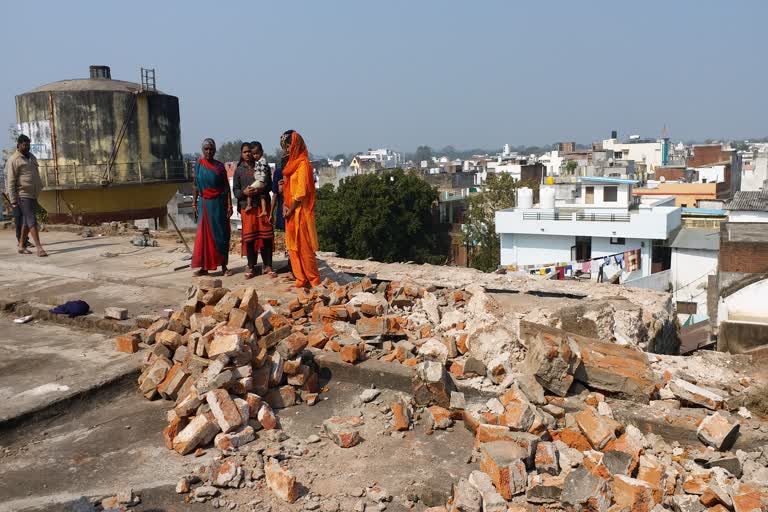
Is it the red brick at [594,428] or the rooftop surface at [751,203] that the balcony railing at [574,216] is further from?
the red brick at [594,428]

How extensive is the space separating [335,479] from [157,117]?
19.7 meters

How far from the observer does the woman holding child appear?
701 cm

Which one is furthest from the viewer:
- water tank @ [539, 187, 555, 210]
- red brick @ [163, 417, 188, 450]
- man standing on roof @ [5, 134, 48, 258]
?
water tank @ [539, 187, 555, 210]

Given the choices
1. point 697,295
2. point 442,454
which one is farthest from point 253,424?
point 697,295

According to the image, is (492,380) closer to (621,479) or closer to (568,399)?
(568,399)

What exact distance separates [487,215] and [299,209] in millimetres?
29067

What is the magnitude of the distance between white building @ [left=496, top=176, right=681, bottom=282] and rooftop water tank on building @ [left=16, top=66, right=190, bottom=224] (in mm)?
15393

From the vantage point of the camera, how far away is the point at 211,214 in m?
7.31

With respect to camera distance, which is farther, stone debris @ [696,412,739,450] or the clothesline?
the clothesline

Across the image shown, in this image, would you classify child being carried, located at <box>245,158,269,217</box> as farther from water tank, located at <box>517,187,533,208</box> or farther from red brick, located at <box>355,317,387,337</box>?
water tank, located at <box>517,187,533,208</box>

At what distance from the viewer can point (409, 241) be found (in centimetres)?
3628

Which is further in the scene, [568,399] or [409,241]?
[409,241]

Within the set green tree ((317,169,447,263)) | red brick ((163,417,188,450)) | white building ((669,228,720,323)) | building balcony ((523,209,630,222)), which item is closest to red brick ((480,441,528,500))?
red brick ((163,417,188,450))

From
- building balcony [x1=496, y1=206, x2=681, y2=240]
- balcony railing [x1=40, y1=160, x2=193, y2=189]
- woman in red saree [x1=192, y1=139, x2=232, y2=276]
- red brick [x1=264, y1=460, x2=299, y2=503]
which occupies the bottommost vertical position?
building balcony [x1=496, y1=206, x2=681, y2=240]
